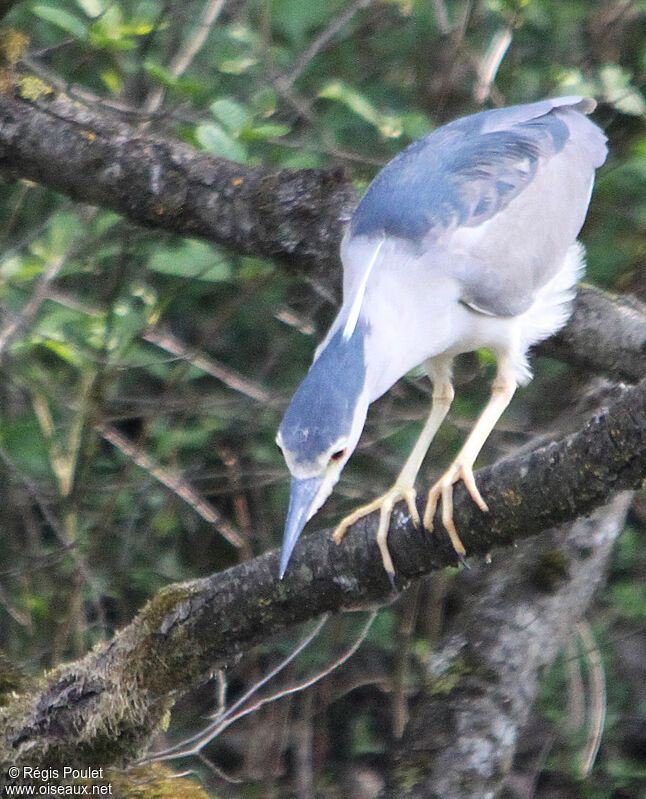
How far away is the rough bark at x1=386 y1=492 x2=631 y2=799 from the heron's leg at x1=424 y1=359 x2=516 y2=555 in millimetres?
496

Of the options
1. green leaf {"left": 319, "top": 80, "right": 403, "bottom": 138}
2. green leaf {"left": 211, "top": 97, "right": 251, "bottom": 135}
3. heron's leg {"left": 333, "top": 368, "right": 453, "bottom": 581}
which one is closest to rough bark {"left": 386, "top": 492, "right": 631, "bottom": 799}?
heron's leg {"left": 333, "top": 368, "right": 453, "bottom": 581}

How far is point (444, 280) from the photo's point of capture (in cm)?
254

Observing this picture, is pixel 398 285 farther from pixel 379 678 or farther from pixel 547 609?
pixel 379 678

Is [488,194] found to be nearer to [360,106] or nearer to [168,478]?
[360,106]

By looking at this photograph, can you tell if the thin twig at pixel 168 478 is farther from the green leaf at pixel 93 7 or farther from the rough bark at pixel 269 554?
the green leaf at pixel 93 7

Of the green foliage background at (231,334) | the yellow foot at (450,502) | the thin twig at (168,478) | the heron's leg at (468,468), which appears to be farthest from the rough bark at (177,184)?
the thin twig at (168,478)

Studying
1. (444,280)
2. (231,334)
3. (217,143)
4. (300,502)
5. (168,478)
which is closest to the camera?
(300,502)

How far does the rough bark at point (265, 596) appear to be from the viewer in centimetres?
169

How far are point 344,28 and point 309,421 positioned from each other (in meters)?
2.86

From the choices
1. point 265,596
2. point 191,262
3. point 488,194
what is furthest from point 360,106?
point 265,596

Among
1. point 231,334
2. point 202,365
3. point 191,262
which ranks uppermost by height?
point 191,262

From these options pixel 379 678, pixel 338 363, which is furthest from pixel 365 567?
pixel 379 678

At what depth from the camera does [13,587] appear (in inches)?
161

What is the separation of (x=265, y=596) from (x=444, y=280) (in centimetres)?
98
